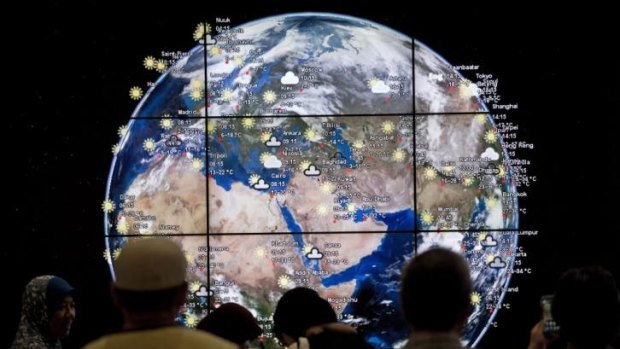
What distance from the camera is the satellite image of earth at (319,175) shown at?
5289mm

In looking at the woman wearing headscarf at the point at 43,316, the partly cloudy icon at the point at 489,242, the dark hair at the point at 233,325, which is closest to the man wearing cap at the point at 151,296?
the dark hair at the point at 233,325

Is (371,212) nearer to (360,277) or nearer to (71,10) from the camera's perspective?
(360,277)

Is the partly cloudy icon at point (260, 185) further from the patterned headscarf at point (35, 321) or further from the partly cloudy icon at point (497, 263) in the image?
the patterned headscarf at point (35, 321)

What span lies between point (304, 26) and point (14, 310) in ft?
7.45

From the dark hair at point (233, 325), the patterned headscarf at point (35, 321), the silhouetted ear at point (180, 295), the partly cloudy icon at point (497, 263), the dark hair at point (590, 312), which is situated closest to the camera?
the silhouetted ear at point (180, 295)

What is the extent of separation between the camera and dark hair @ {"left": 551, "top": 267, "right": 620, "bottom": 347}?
218cm

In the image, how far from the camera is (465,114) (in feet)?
17.5

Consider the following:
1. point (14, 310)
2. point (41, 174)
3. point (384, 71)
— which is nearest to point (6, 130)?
point (41, 174)

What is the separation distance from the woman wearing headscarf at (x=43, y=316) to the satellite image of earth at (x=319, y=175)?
4.86ft

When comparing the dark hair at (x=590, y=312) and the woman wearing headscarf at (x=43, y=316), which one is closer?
the dark hair at (x=590, y=312)

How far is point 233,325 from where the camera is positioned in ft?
10.8

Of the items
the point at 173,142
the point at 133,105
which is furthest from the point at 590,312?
the point at 133,105

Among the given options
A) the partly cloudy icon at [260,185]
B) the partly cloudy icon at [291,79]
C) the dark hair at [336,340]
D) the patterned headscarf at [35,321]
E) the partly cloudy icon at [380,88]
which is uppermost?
the partly cloudy icon at [291,79]

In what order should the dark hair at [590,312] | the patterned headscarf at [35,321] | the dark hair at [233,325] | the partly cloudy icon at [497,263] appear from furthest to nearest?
the partly cloudy icon at [497,263], the patterned headscarf at [35,321], the dark hair at [233,325], the dark hair at [590,312]
